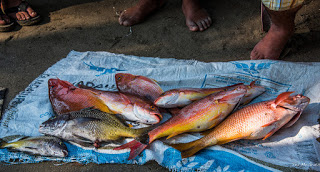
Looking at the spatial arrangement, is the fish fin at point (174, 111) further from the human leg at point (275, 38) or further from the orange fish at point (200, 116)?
the human leg at point (275, 38)

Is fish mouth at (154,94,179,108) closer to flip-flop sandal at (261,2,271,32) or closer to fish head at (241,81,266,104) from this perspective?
fish head at (241,81,266,104)

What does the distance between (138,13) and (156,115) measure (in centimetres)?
211

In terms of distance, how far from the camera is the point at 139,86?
2.28 metres

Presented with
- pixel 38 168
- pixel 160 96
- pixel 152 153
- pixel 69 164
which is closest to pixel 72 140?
pixel 69 164

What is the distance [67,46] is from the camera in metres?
3.45

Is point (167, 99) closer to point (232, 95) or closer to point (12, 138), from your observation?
point (232, 95)

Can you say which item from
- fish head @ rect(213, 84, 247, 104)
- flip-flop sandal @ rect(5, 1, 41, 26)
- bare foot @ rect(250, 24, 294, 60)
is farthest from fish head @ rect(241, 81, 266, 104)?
flip-flop sandal @ rect(5, 1, 41, 26)

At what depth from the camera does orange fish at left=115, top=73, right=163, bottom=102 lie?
223cm

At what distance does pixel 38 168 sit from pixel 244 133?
→ 5.27ft

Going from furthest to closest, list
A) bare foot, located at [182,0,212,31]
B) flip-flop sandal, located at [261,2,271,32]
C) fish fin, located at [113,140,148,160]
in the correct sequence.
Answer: bare foot, located at [182,0,212,31] < flip-flop sandal, located at [261,2,271,32] < fish fin, located at [113,140,148,160]

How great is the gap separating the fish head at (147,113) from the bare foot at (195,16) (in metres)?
1.74

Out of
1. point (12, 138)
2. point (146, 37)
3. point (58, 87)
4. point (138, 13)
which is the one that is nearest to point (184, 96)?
point (58, 87)

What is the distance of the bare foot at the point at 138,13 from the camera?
144 inches

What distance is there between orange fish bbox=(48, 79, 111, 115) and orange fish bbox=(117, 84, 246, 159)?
0.50 m
